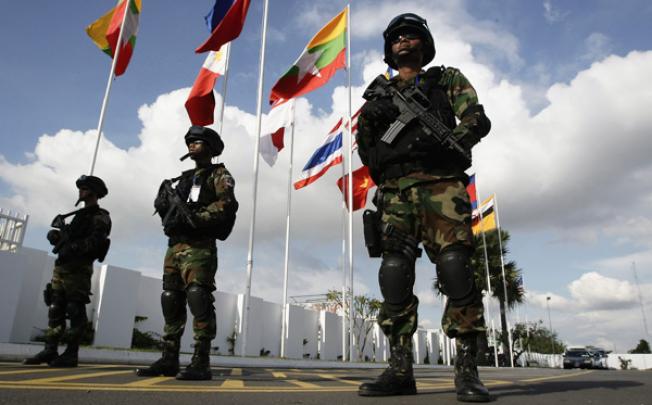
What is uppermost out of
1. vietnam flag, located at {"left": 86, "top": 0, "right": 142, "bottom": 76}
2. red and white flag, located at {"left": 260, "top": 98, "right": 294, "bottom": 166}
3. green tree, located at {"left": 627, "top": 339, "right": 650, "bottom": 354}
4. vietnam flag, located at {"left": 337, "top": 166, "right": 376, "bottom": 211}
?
vietnam flag, located at {"left": 86, "top": 0, "right": 142, "bottom": 76}

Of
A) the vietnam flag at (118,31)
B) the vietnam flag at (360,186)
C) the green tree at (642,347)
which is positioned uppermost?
the vietnam flag at (118,31)

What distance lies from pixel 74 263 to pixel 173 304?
1494 millimetres

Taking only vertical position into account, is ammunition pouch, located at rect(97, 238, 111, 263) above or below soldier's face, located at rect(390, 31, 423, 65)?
below

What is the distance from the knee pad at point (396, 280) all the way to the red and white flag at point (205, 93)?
9.64 meters

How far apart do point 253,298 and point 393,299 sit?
47.7 ft

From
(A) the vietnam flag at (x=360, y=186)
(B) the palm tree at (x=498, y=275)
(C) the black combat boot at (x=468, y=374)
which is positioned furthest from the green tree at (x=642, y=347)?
(C) the black combat boot at (x=468, y=374)

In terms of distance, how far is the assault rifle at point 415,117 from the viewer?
2.35 metres

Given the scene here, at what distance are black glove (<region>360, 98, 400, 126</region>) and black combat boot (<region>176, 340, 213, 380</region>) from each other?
2002 mm

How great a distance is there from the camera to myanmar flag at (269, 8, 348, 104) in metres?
12.9

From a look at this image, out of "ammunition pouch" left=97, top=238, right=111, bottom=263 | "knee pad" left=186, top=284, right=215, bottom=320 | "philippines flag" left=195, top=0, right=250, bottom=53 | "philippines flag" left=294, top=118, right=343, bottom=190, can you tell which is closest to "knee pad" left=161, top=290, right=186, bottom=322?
"knee pad" left=186, top=284, right=215, bottom=320

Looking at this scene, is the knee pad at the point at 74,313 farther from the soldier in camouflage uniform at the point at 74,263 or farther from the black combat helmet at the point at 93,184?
the black combat helmet at the point at 93,184

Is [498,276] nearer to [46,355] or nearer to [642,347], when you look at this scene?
[46,355]

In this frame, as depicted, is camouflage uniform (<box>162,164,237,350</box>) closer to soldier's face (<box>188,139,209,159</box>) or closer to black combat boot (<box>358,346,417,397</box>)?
soldier's face (<box>188,139,209,159</box>)

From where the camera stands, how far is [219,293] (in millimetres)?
15016
